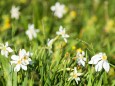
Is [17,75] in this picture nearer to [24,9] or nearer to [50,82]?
[50,82]

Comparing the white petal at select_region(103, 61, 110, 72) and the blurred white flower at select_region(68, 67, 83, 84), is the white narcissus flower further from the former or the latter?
the blurred white flower at select_region(68, 67, 83, 84)

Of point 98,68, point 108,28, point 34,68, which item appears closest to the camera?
point 98,68

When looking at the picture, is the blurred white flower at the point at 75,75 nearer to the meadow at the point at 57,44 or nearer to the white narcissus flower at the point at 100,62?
the meadow at the point at 57,44

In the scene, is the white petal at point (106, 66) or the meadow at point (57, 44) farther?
the meadow at point (57, 44)

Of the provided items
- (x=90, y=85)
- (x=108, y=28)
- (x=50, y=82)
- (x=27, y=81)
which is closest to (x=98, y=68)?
(x=90, y=85)

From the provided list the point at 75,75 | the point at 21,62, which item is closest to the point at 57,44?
the point at 75,75

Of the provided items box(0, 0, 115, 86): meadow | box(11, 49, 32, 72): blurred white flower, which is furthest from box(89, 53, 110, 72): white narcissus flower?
box(11, 49, 32, 72): blurred white flower

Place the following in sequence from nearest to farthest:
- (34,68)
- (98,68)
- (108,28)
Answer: (98,68), (34,68), (108,28)

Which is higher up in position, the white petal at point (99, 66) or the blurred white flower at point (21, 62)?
the blurred white flower at point (21, 62)

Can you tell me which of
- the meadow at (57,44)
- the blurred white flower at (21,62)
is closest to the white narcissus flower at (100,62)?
the meadow at (57,44)
